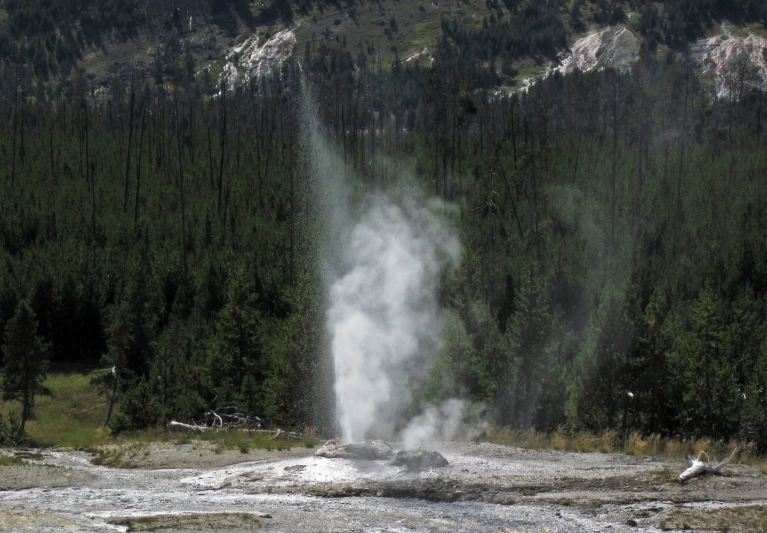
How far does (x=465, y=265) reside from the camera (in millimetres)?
51406

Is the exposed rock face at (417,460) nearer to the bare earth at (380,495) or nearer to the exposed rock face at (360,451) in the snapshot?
the bare earth at (380,495)

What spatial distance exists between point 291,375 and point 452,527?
2166 centimetres

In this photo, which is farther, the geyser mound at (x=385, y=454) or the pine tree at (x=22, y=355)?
the pine tree at (x=22, y=355)

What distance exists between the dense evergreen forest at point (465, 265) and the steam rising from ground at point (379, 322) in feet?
8.07

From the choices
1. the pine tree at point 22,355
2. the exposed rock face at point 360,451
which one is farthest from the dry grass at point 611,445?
the pine tree at point 22,355

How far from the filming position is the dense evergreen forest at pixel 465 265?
4231 cm

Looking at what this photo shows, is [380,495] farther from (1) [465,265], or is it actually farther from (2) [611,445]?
(1) [465,265]

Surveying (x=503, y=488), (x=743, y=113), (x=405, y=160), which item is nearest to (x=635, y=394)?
(x=503, y=488)

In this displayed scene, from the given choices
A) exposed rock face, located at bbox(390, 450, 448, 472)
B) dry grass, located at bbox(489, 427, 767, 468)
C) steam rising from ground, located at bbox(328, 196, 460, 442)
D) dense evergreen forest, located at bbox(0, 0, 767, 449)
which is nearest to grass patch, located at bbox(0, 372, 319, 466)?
steam rising from ground, located at bbox(328, 196, 460, 442)

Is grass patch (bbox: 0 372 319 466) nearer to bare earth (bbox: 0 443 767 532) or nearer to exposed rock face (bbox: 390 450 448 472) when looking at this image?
bare earth (bbox: 0 443 767 532)

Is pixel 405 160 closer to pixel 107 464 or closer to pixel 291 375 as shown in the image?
pixel 291 375

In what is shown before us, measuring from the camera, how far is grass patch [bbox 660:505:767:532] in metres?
21.2

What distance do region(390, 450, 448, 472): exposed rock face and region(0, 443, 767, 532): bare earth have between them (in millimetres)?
267

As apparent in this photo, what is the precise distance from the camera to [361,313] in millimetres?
32062
